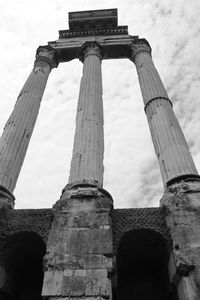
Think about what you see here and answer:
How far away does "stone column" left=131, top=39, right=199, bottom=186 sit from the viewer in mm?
11289

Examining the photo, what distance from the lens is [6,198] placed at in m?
10.9

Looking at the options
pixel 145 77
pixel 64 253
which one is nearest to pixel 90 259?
→ pixel 64 253

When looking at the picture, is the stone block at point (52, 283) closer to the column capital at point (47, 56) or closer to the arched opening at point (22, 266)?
the arched opening at point (22, 266)

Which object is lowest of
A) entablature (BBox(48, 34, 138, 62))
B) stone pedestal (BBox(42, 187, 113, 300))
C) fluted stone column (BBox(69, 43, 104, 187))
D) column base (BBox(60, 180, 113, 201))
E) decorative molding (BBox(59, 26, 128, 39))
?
stone pedestal (BBox(42, 187, 113, 300))

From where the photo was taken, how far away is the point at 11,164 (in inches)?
476

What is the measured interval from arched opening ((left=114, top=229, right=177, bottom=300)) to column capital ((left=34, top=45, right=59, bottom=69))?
12153 mm

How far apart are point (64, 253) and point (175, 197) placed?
3.74 metres

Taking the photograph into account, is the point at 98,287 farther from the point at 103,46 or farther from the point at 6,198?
the point at 103,46

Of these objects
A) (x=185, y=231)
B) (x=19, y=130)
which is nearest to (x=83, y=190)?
(x=185, y=231)

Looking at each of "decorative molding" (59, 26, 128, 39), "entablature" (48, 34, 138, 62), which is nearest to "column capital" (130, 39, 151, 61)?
"entablature" (48, 34, 138, 62)

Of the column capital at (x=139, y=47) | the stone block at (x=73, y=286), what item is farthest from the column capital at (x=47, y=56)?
the stone block at (x=73, y=286)

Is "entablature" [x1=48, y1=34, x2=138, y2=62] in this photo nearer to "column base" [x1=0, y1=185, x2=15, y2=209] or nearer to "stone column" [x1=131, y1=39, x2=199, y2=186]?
"stone column" [x1=131, y1=39, x2=199, y2=186]

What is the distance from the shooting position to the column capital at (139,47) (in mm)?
19405

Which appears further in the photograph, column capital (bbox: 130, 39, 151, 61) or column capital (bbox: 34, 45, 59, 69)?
column capital (bbox: 130, 39, 151, 61)
